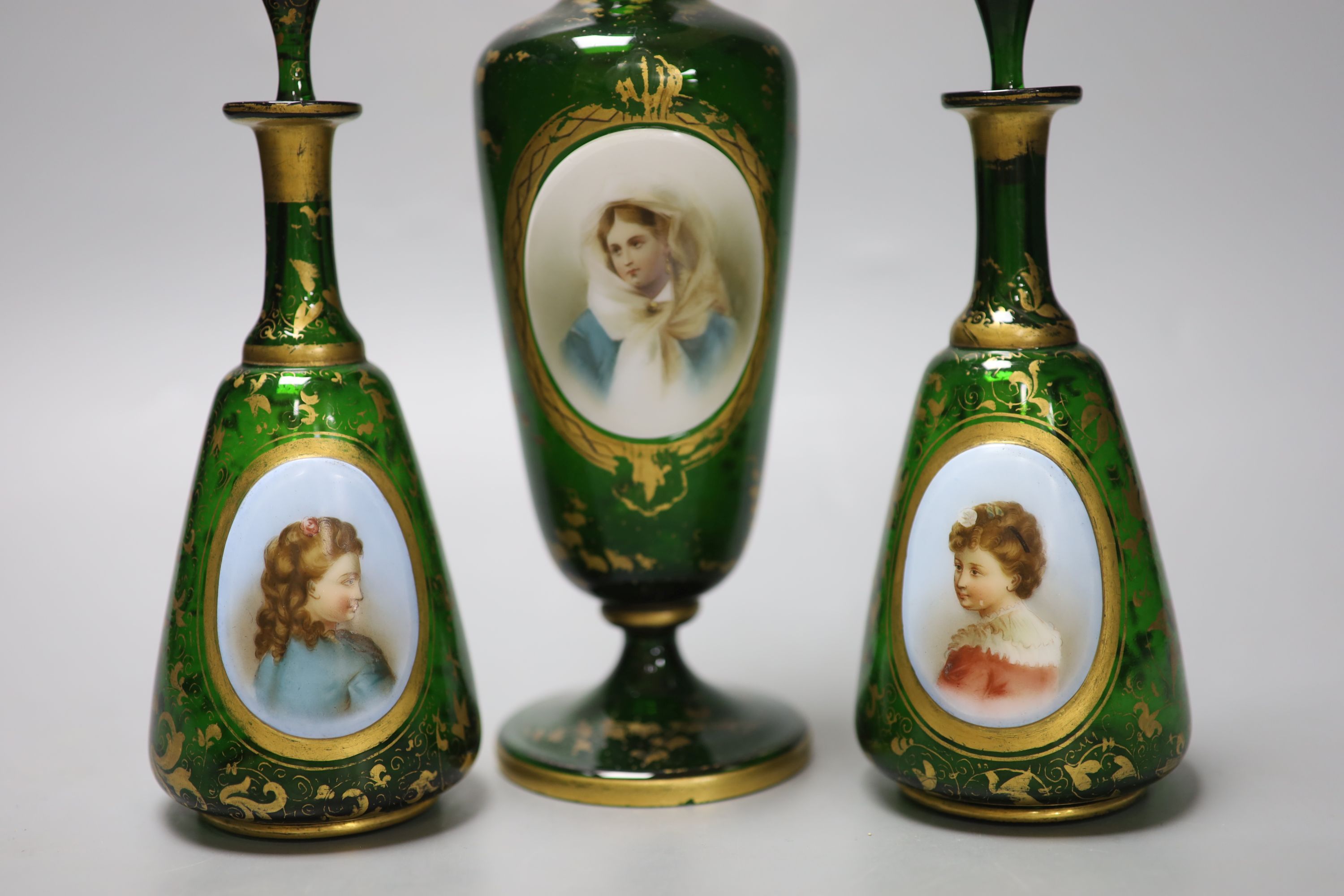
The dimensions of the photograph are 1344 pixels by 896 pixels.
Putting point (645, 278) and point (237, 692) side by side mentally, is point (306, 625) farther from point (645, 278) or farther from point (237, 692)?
point (645, 278)

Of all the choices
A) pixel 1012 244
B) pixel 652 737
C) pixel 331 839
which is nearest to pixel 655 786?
pixel 652 737

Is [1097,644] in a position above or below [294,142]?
below

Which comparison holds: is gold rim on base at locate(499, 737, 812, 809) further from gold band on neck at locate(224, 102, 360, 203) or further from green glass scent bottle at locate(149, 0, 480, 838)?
gold band on neck at locate(224, 102, 360, 203)

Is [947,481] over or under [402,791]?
over

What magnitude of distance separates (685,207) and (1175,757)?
657mm

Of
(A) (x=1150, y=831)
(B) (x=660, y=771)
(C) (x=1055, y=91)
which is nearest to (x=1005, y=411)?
(C) (x=1055, y=91)

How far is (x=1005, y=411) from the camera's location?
1.45 meters

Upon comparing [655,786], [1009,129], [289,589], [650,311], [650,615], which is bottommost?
[655,786]

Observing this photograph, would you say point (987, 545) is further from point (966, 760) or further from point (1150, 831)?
point (1150, 831)

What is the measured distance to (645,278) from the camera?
1571mm

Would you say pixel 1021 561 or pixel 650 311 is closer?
pixel 1021 561

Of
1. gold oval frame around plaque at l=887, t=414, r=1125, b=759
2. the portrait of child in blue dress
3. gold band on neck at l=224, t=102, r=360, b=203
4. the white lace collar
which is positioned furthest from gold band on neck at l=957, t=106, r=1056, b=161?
the portrait of child in blue dress

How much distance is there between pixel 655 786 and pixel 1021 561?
43cm

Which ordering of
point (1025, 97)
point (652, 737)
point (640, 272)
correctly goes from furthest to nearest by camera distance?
1. point (652, 737)
2. point (640, 272)
3. point (1025, 97)
